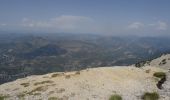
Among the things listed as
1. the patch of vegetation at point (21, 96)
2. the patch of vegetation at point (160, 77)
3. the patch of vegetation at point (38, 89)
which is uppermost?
the patch of vegetation at point (160, 77)

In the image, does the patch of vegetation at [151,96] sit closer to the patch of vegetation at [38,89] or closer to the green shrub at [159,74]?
the green shrub at [159,74]

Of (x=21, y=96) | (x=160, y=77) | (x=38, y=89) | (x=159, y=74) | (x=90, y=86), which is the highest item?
(x=159, y=74)

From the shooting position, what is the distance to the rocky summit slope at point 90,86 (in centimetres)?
4166

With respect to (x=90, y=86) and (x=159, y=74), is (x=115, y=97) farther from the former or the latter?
(x=159, y=74)

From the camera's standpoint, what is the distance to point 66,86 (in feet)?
146

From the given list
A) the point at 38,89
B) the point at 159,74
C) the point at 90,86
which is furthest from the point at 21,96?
the point at 159,74

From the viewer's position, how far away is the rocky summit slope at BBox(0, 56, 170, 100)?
1640 inches

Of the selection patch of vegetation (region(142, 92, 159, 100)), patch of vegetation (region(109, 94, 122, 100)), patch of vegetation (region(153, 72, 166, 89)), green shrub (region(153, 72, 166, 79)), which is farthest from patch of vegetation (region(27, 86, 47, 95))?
green shrub (region(153, 72, 166, 79))

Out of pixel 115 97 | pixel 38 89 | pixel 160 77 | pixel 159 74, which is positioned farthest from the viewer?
pixel 159 74

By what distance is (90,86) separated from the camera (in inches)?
1737

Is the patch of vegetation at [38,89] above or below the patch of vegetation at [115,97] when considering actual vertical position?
above

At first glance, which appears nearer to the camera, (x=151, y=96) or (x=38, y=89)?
(x=151, y=96)

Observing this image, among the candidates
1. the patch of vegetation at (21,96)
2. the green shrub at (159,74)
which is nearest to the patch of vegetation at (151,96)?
the green shrub at (159,74)

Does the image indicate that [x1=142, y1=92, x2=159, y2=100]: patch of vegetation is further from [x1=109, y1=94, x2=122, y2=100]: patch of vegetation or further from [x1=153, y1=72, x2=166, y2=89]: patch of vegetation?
[x1=109, y1=94, x2=122, y2=100]: patch of vegetation
